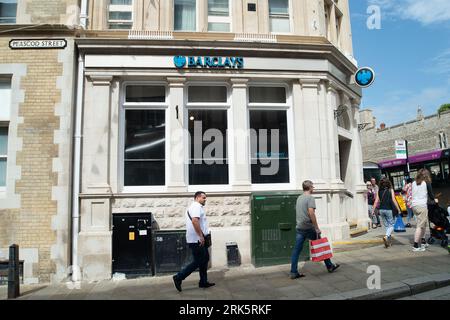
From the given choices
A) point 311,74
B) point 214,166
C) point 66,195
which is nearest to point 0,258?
point 66,195

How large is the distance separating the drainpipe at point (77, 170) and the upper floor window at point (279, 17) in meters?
5.37

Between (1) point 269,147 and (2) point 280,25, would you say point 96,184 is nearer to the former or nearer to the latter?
(1) point 269,147

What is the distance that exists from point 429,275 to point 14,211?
8.88 m

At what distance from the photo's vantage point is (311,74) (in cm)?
927

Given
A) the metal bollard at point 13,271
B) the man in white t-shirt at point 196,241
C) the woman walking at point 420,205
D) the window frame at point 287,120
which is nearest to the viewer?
the man in white t-shirt at point 196,241

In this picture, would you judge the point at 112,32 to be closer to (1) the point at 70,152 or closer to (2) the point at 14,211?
(1) the point at 70,152

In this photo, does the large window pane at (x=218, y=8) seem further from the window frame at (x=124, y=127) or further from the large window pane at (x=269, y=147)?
the large window pane at (x=269, y=147)

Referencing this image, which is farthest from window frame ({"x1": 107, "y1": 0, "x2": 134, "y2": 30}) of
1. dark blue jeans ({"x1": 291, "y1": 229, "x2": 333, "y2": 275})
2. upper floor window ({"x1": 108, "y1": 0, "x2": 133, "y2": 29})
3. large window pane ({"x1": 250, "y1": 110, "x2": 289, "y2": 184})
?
dark blue jeans ({"x1": 291, "y1": 229, "x2": 333, "y2": 275})

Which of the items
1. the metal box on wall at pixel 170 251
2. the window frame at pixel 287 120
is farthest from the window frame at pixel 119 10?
the metal box on wall at pixel 170 251

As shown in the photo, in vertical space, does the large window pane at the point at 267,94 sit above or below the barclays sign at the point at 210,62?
below

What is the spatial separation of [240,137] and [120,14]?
472 centimetres

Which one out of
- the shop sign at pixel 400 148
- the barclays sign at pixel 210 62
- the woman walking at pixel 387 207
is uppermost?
the barclays sign at pixel 210 62

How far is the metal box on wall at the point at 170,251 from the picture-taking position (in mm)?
7727
